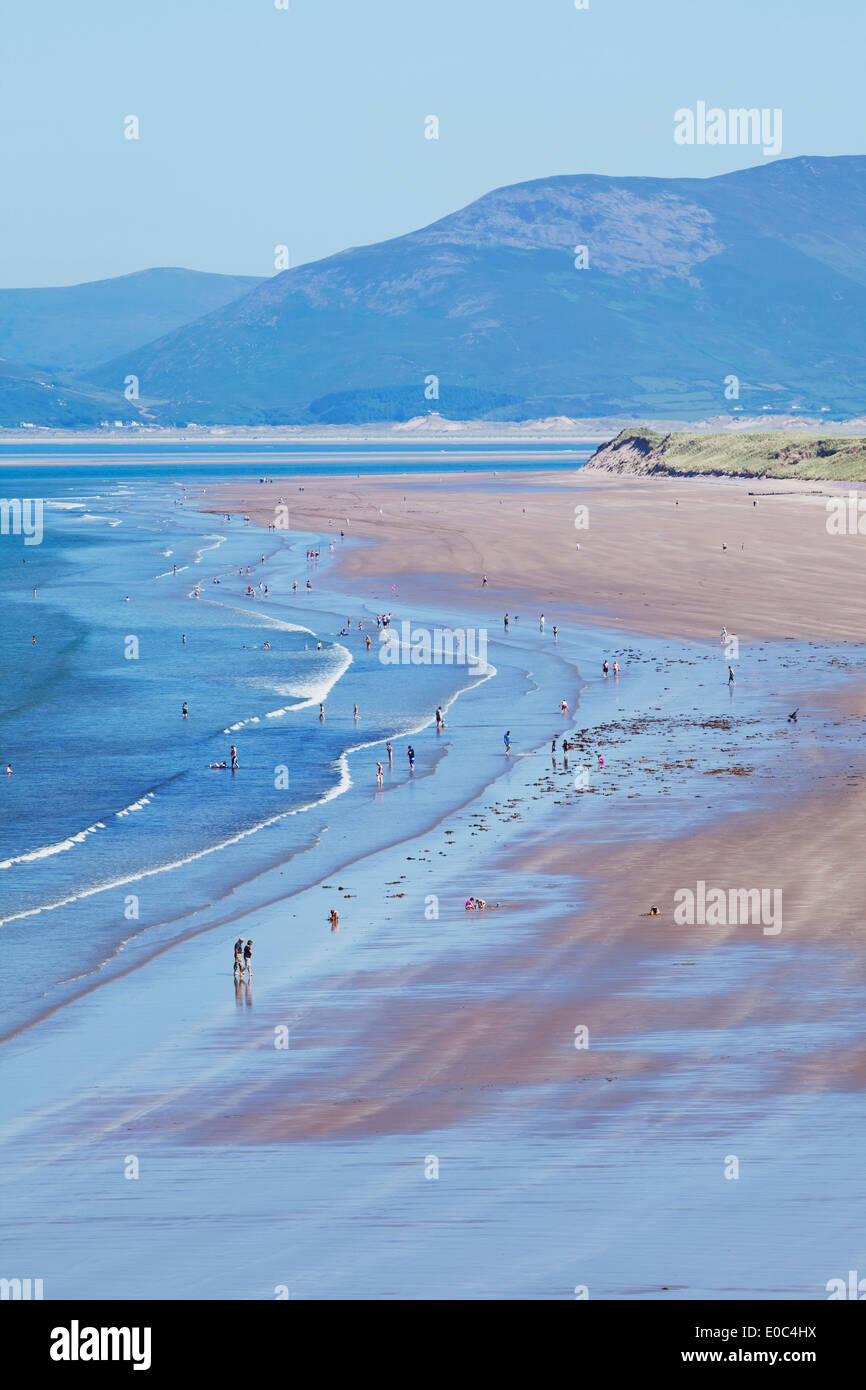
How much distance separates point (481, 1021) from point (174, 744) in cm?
2810

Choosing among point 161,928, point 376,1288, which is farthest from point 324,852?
point 376,1288

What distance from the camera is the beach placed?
1639cm

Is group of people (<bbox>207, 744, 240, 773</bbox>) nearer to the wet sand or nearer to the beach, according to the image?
the beach

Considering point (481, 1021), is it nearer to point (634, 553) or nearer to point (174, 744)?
point (174, 744)

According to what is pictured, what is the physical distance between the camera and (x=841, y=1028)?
2294cm

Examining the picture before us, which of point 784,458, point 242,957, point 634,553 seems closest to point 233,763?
point 242,957

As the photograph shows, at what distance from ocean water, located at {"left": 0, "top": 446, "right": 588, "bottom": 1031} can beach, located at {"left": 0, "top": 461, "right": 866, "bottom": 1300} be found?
30cm

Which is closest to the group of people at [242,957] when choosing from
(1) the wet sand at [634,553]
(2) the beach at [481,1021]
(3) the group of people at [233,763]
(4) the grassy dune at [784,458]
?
(2) the beach at [481,1021]

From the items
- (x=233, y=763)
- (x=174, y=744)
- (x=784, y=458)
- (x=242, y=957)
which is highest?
(x=784, y=458)

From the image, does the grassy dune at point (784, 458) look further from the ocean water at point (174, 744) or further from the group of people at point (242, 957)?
the group of people at point (242, 957)

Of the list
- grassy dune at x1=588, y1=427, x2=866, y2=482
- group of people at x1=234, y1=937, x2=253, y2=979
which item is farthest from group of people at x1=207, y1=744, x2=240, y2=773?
grassy dune at x1=588, y1=427, x2=866, y2=482

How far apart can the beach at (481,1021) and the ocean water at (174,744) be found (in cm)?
30

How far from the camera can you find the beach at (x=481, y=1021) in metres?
16.4

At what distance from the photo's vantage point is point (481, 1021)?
79.6 feet
